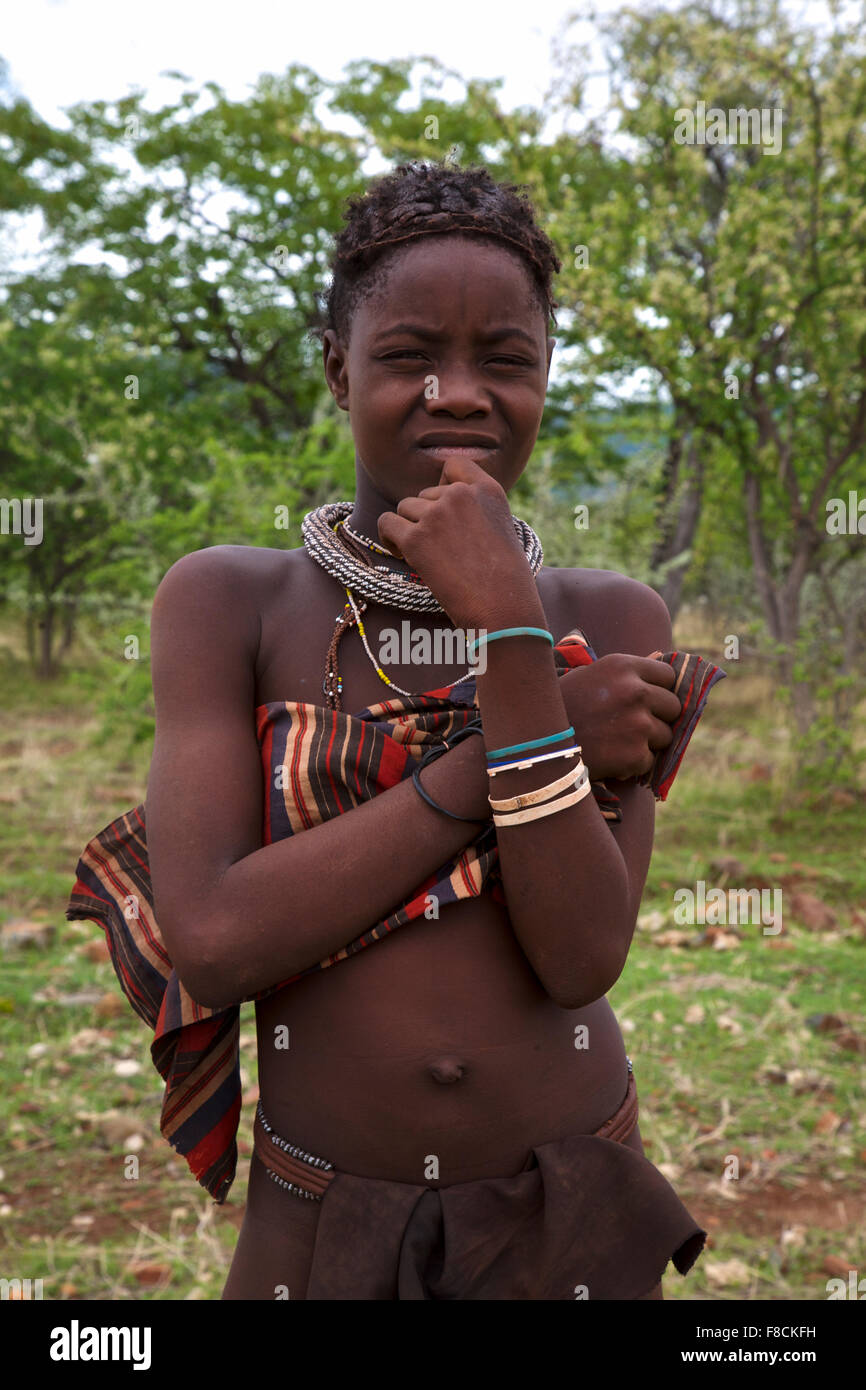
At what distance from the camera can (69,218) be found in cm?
1286

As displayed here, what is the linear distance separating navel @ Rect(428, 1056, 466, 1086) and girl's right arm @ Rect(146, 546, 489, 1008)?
0.20 meters

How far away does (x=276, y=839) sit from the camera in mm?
1417

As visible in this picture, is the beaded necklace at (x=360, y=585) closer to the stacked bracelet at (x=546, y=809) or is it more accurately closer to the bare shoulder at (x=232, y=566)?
the bare shoulder at (x=232, y=566)

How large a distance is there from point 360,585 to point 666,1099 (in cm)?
296

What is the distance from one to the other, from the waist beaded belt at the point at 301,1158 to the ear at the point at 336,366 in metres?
1.05

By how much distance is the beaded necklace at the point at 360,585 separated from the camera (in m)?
1.55
